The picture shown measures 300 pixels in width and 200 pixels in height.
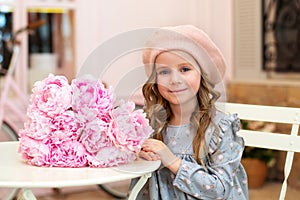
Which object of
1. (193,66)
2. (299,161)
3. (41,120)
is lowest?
(299,161)

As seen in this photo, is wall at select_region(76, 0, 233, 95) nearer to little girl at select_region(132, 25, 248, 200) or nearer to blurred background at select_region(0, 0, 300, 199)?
blurred background at select_region(0, 0, 300, 199)

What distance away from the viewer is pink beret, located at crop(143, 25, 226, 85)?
136 cm

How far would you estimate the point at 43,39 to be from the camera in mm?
3354

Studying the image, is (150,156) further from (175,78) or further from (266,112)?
(266,112)

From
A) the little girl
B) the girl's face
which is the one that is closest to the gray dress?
the little girl

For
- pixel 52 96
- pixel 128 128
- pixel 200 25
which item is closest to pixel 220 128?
pixel 128 128

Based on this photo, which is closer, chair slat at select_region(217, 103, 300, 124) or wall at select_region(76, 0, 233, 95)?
chair slat at select_region(217, 103, 300, 124)

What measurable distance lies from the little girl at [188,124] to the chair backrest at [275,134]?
0.43 feet

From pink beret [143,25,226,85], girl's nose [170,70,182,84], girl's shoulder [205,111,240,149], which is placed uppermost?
pink beret [143,25,226,85]

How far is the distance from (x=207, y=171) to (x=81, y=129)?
1.20 ft

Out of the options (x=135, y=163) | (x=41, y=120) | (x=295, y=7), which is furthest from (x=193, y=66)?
(x=295, y=7)

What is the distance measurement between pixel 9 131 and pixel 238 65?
196 centimetres

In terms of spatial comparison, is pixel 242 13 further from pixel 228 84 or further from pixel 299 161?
pixel 299 161

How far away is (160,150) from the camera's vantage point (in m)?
1.31
